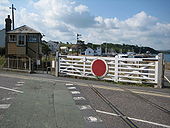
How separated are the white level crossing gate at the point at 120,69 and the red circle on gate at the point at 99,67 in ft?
0.51

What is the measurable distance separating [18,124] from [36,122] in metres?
0.44

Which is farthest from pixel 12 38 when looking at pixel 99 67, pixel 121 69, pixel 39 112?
pixel 39 112

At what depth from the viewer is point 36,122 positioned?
4.46m

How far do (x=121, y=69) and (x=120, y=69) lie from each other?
0.26 meters

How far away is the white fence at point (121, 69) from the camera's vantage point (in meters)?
10.3

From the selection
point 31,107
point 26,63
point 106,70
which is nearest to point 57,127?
point 31,107

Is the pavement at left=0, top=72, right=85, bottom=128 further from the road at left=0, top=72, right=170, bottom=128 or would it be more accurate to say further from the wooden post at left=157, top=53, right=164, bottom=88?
the wooden post at left=157, top=53, right=164, bottom=88

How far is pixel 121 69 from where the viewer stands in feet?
37.9

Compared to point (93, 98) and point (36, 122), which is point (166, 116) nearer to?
point (93, 98)

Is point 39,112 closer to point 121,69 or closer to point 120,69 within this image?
point 120,69

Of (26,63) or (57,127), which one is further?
(26,63)

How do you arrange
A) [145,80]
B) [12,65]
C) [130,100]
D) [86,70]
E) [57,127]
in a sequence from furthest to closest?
[12,65]
[86,70]
[145,80]
[130,100]
[57,127]

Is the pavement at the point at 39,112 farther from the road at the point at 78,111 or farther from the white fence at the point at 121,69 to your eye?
the white fence at the point at 121,69

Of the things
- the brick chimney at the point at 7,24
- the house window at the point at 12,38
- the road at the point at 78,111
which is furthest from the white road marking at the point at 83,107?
the brick chimney at the point at 7,24
